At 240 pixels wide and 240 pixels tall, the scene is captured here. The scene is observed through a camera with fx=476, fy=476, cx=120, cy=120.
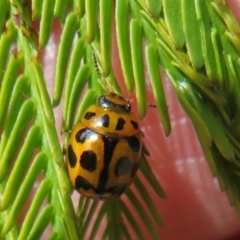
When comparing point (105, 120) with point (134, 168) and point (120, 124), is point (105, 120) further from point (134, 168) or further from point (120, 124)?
point (134, 168)

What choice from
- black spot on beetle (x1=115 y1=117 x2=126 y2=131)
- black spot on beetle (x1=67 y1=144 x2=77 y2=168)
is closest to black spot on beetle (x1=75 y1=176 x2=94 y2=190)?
black spot on beetle (x1=67 y1=144 x2=77 y2=168)

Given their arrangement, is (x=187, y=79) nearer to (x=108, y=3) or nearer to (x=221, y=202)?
(x=108, y=3)

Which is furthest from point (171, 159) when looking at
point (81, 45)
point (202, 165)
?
point (81, 45)

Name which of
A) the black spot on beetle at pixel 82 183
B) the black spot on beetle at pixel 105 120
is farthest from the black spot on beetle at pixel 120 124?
the black spot on beetle at pixel 82 183

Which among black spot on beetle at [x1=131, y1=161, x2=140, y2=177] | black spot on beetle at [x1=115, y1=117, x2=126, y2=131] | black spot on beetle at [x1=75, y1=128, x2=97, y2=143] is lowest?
black spot on beetle at [x1=131, y1=161, x2=140, y2=177]

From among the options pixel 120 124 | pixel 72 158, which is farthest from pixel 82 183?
pixel 120 124

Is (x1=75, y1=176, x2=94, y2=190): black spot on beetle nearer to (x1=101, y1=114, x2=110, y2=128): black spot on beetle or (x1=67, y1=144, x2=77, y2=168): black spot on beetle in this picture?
(x1=67, y1=144, x2=77, y2=168): black spot on beetle
